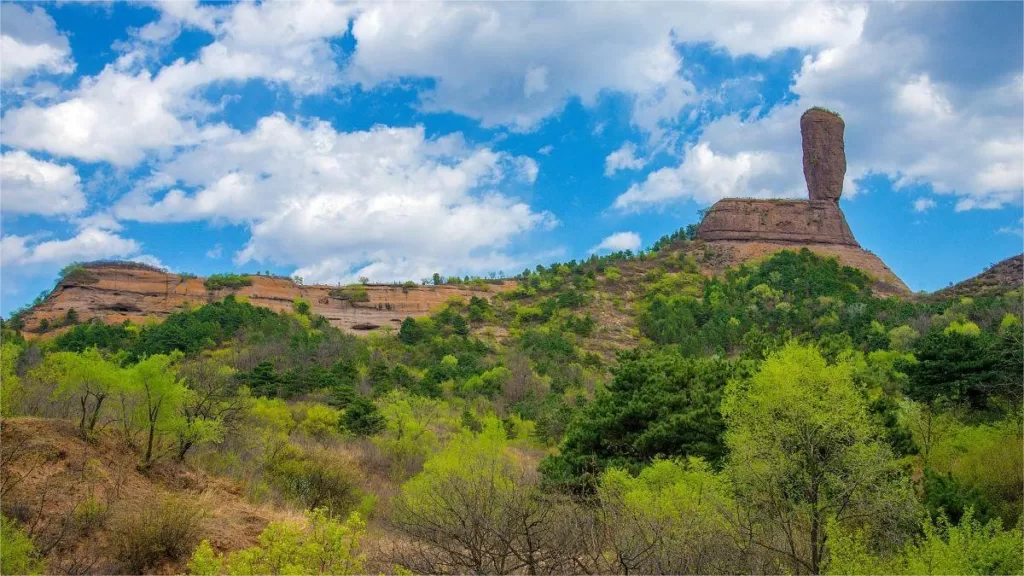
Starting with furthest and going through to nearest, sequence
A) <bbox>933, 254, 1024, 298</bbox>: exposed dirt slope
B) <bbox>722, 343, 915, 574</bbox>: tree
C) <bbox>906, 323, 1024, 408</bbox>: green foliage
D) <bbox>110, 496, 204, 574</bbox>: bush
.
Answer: <bbox>933, 254, 1024, 298</bbox>: exposed dirt slope, <bbox>906, 323, 1024, 408</bbox>: green foliage, <bbox>110, 496, 204, 574</bbox>: bush, <bbox>722, 343, 915, 574</bbox>: tree

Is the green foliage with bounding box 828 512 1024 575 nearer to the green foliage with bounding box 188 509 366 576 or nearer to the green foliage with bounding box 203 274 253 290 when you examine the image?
the green foliage with bounding box 188 509 366 576

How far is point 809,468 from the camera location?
12.5 meters

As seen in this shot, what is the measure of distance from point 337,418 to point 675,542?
2227 cm

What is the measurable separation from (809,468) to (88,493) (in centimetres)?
1322

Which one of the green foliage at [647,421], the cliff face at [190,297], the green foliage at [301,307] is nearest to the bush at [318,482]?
the green foliage at [647,421]

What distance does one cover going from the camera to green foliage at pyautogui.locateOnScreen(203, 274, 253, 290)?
6981 centimetres

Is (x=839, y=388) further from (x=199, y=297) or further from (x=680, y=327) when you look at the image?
(x=199, y=297)

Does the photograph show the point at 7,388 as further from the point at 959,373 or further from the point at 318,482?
the point at 959,373

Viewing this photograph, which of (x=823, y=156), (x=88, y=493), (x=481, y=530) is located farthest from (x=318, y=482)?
(x=823, y=156)

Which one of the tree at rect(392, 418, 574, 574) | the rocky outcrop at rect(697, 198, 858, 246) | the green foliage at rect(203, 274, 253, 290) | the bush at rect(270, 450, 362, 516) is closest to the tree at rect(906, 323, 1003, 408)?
the tree at rect(392, 418, 574, 574)

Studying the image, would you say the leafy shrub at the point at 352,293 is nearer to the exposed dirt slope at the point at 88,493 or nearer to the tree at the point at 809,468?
the exposed dirt slope at the point at 88,493

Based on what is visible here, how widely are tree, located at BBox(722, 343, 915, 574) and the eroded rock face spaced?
246ft

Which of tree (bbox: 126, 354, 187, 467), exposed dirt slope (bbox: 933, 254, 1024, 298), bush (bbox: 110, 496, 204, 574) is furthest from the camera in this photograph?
exposed dirt slope (bbox: 933, 254, 1024, 298)

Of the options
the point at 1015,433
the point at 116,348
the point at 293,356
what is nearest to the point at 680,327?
the point at 293,356
